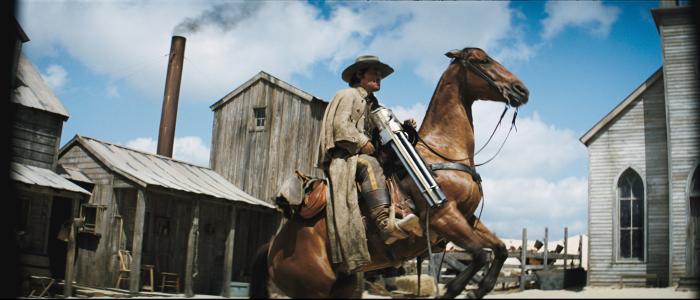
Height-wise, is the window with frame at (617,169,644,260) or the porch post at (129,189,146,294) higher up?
the window with frame at (617,169,644,260)

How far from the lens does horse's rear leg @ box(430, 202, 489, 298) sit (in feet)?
18.4

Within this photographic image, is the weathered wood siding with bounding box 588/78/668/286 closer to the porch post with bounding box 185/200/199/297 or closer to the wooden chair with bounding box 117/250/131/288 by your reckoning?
the porch post with bounding box 185/200/199/297

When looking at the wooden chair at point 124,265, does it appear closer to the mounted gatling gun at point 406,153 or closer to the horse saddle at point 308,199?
the horse saddle at point 308,199

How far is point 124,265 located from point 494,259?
14251 mm

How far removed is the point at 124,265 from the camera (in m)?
17.9

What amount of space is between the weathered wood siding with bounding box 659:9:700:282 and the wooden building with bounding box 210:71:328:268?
10.8m

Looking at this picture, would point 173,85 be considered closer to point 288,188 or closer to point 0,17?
point 288,188

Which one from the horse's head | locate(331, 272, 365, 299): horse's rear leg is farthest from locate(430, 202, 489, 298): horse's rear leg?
the horse's head

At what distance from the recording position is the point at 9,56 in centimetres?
211

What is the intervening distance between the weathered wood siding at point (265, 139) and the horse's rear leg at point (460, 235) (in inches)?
642

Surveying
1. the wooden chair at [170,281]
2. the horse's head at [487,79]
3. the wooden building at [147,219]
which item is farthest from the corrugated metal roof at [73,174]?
the horse's head at [487,79]

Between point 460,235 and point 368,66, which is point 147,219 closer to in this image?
point 368,66

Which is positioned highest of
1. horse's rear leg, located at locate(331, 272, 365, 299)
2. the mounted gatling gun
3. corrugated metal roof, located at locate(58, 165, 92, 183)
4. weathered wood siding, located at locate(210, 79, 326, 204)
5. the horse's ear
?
weathered wood siding, located at locate(210, 79, 326, 204)

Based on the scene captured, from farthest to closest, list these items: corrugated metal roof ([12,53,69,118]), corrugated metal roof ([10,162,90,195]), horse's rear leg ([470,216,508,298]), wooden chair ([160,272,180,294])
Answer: wooden chair ([160,272,180,294])
corrugated metal roof ([12,53,69,118])
corrugated metal roof ([10,162,90,195])
horse's rear leg ([470,216,508,298])
